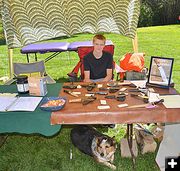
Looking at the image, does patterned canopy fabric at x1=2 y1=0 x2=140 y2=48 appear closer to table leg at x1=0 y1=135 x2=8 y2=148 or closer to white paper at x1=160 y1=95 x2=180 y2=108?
table leg at x1=0 y1=135 x2=8 y2=148

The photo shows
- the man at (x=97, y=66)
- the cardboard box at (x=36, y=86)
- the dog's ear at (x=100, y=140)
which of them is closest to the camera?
the cardboard box at (x=36, y=86)

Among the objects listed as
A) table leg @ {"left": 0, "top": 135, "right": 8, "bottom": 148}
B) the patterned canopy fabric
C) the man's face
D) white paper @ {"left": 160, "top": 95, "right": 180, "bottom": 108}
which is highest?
the patterned canopy fabric

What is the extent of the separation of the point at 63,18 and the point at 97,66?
5.86 ft

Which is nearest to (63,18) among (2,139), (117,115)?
(2,139)

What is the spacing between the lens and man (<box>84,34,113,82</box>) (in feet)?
11.3

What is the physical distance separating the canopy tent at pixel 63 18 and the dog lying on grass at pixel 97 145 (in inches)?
96.4

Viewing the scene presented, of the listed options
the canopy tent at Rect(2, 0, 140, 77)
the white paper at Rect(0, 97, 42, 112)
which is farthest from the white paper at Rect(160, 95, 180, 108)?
the canopy tent at Rect(2, 0, 140, 77)

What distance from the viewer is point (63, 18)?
4906 millimetres

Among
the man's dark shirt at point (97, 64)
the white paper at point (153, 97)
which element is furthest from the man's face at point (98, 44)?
the white paper at point (153, 97)

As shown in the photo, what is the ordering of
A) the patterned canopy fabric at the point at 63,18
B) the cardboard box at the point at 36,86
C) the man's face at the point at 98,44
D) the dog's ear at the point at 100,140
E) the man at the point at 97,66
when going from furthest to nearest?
the patterned canopy fabric at the point at 63,18, the man at the point at 97,66, the man's face at the point at 98,44, the dog's ear at the point at 100,140, the cardboard box at the point at 36,86

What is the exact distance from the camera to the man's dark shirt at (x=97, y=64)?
3.46 meters

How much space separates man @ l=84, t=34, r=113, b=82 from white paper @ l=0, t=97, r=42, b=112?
115 cm

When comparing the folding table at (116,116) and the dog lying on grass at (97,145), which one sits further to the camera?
the dog lying on grass at (97,145)

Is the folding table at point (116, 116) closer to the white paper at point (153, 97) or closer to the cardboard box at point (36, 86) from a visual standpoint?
the white paper at point (153, 97)
